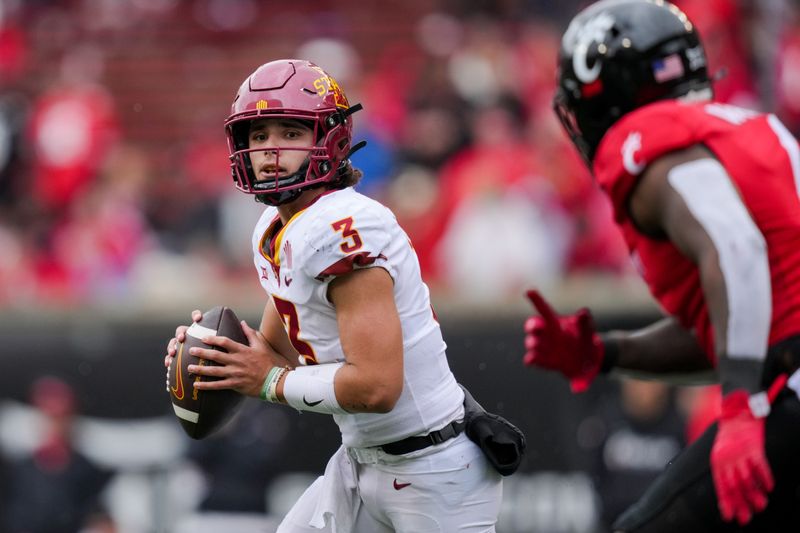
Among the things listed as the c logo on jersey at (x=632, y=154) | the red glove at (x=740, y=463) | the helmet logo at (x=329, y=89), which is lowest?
the red glove at (x=740, y=463)

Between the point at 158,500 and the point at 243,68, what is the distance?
5.45m

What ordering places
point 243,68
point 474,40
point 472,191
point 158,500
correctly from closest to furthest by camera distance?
point 158,500 → point 472,191 → point 474,40 → point 243,68

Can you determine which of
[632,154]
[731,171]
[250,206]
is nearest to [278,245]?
[632,154]

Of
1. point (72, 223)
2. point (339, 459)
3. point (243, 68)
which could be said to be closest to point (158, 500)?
point (72, 223)

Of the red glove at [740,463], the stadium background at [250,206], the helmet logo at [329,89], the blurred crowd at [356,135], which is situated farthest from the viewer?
the blurred crowd at [356,135]

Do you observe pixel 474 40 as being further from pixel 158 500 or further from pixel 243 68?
pixel 158 500

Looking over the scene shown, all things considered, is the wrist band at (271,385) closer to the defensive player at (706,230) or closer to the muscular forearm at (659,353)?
the defensive player at (706,230)

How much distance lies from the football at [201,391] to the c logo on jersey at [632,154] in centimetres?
120

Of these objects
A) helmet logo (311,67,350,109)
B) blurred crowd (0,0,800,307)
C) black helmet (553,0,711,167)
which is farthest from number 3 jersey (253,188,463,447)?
blurred crowd (0,0,800,307)

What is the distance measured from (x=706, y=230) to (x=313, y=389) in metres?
1.12

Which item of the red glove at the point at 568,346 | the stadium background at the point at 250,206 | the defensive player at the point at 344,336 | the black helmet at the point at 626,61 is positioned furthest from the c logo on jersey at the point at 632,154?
the stadium background at the point at 250,206

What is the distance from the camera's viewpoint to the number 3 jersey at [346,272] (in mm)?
3500

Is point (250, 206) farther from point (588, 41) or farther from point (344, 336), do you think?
point (344, 336)

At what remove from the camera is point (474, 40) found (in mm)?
10062
